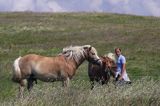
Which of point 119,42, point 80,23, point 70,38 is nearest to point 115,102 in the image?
point 119,42

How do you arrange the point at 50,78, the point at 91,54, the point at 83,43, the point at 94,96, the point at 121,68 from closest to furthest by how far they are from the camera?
the point at 94,96
the point at 50,78
the point at 121,68
the point at 91,54
the point at 83,43

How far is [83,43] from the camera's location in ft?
145

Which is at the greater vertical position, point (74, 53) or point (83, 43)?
point (83, 43)

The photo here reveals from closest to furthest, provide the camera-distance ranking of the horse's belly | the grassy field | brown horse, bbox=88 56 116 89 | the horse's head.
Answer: the grassy field < the horse's belly < the horse's head < brown horse, bbox=88 56 116 89

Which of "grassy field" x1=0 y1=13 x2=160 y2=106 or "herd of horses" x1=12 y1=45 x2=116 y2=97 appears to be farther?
"herd of horses" x1=12 y1=45 x2=116 y2=97

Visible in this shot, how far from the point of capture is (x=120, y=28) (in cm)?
5244

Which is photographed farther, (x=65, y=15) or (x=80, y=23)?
(x=65, y=15)

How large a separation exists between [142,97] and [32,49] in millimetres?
30692

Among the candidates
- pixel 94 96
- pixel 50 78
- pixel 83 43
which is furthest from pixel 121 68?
pixel 83 43

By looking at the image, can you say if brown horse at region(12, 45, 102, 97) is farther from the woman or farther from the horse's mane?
the woman

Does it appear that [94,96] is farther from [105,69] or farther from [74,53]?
[105,69]

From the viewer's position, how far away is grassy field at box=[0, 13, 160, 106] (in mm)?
10328

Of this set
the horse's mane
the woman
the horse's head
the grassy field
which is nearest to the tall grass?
the grassy field

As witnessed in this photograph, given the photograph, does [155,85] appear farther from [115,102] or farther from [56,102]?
[56,102]
